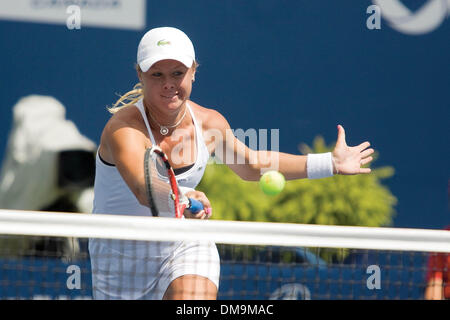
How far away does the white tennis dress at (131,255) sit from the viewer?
8.36 feet

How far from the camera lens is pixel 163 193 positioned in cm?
242

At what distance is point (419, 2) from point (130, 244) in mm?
3452

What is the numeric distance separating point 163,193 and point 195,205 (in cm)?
12

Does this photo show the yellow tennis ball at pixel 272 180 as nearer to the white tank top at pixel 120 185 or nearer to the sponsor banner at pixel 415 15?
the white tank top at pixel 120 185

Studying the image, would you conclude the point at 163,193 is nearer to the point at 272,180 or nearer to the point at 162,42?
the point at 162,42

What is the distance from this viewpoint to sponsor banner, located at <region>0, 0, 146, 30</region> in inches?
195

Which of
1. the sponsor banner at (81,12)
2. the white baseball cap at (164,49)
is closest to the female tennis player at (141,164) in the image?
the white baseball cap at (164,49)

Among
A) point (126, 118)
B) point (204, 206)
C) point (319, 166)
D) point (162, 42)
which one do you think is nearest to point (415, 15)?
point (319, 166)

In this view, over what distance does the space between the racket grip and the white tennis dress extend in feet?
0.67

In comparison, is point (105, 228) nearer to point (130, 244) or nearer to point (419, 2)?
point (130, 244)

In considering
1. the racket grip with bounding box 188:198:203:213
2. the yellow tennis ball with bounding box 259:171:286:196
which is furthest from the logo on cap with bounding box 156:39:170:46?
the yellow tennis ball with bounding box 259:171:286:196
